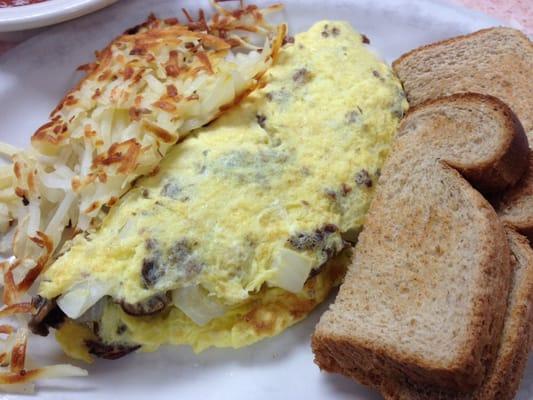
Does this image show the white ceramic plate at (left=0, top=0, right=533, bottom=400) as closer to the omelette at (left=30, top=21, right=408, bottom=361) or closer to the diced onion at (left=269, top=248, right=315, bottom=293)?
the omelette at (left=30, top=21, right=408, bottom=361)

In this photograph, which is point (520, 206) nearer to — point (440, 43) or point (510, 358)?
point (510, 358)

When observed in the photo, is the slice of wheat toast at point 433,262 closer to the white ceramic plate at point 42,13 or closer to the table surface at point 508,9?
the table surface at point 508,9

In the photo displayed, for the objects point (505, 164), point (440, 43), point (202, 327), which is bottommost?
point (202, 327)

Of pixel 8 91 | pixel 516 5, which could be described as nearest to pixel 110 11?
pixel 8 91

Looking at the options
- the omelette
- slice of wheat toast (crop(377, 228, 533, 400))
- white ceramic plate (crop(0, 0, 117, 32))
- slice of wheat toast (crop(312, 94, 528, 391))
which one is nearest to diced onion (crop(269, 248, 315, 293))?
the omelette

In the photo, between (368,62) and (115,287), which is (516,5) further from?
(115,287)

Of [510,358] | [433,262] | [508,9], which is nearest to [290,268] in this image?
[433,262]
